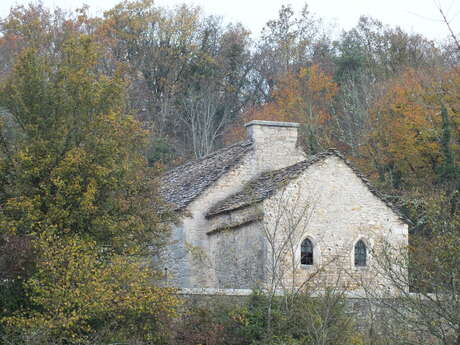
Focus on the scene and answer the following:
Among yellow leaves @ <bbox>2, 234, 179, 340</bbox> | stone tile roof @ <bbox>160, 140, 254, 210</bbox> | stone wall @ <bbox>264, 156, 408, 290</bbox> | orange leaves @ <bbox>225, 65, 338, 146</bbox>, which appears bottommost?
yellow leaves @ <bbox>2, 234, 179, 340</bbox>

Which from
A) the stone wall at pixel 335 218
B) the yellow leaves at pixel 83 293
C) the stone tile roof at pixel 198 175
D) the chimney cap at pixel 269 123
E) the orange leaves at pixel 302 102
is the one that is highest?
the orange leaves at pixel 302 102

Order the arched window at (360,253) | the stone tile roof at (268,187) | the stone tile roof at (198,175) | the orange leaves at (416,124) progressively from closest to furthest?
1. the stone tile roof at (268,187)
2. the arched window at (360,253)
3. the stone tile roof at (198,175)
4. the orange leaves at (416,124)

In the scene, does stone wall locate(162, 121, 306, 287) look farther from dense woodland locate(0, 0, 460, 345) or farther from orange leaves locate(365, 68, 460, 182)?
orange leaves locate(365, 68, 460, 182)

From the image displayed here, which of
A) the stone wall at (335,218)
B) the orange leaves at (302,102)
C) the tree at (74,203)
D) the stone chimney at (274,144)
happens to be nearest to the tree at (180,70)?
the orange leaves at (302,102)

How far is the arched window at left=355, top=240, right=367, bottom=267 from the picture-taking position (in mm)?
23031

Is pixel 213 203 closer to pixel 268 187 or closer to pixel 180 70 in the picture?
pixel 268 187

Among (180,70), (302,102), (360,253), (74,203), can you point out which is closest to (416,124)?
(302,102)

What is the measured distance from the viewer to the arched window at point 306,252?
882 inches

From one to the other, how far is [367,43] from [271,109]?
27.7ft

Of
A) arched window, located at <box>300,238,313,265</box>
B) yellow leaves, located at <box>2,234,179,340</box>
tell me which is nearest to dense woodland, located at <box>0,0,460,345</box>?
yellow leaves, located at <box>2,234,179,340</box>

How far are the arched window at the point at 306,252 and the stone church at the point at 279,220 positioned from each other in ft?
0.10

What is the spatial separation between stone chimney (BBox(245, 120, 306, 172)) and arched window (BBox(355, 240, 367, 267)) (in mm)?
4141

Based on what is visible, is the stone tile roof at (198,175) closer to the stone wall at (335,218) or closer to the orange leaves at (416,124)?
the stone wall at (335,218)

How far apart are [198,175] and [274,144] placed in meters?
3.21
